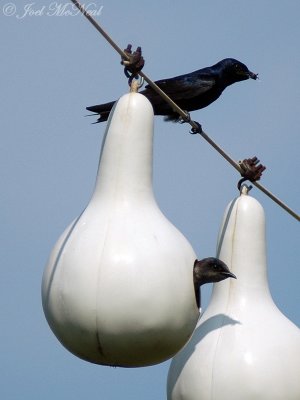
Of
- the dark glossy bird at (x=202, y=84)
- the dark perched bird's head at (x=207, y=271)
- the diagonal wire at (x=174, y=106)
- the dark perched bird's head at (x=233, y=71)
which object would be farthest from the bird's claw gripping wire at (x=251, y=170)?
the dark perched bird's head at (x=233, y=71)

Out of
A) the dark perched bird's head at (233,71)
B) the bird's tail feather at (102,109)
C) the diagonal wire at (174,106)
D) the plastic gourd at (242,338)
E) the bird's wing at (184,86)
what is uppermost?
the dark perched bird's head at (233,71)

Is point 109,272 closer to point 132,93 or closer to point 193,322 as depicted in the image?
point 193,322

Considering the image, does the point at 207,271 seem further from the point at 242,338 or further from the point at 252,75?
the point at 252,75

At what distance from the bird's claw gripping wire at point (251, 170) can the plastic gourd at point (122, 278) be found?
113 centimetres

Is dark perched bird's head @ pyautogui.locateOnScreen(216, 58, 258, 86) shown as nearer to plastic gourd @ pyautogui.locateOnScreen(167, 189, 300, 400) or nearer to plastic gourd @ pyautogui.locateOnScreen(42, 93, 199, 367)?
plastic gourd @ pyautogui.locateOnScreen(167, 189, 300, 400)

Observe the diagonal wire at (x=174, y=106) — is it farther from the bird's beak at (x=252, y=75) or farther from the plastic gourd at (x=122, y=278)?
the bird's beak at (x=252, y=75)

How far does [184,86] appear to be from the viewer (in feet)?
26.7

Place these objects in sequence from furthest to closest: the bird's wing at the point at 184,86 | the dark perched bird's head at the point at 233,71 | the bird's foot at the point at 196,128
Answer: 1. the dark perched bird's head at the point at 233,71
2. the bird's wing at the point at 184,86
3. the bird's foot at the point at 196,128

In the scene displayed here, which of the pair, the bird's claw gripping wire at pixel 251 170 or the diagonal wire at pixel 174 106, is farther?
the bird's claw gripping wire at pixel 251 170

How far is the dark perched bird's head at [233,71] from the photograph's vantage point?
8430 mm

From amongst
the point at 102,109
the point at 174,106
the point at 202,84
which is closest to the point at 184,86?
the point at 202,84

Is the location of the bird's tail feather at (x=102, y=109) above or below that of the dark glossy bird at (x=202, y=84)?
below

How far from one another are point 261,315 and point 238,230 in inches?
17.6

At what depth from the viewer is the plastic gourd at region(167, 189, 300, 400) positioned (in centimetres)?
514
